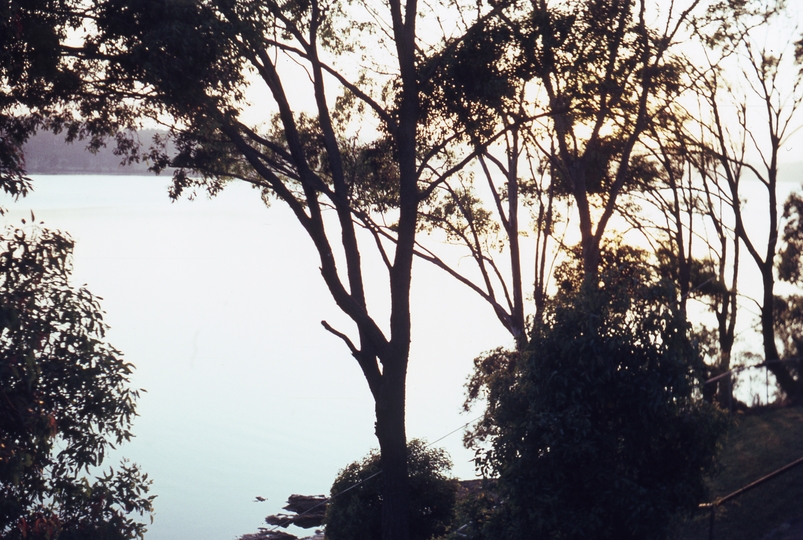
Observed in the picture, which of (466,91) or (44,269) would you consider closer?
(44,269)

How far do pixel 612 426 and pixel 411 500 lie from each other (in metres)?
5.75

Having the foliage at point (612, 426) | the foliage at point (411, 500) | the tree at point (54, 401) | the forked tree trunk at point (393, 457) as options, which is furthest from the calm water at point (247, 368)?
the foliage at point (612, 426)

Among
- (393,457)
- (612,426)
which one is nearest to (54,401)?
(612,426)

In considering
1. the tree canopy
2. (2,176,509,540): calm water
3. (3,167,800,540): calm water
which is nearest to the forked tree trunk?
the tree canopy

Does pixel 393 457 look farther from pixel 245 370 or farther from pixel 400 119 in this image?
pixel 245 370

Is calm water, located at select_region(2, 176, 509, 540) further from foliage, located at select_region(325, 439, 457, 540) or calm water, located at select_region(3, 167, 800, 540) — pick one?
foliage, located at select_region(325, 439, 457, 540)

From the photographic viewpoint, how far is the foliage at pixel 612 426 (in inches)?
280

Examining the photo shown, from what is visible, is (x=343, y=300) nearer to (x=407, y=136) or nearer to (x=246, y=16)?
(x=407, y=136)

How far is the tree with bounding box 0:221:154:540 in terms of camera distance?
20.8ft

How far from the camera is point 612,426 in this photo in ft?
24.0

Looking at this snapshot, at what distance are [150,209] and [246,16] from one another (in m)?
140

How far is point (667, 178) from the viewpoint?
21.7m

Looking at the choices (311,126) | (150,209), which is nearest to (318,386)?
(311,126)

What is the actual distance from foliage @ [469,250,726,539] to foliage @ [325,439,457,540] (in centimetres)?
485
